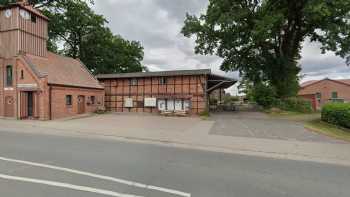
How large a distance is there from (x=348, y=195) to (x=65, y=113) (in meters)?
21.5

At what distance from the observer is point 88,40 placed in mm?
37375

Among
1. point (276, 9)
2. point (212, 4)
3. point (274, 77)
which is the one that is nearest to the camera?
point (276, 9)

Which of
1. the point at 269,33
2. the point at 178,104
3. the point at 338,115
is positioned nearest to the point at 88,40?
the point at 178,104

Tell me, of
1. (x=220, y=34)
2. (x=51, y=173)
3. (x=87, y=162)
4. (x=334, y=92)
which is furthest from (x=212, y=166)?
(x=334, y=92)

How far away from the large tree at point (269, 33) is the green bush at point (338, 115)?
10608mm

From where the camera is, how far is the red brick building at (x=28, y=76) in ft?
61.7

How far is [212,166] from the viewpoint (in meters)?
6.13

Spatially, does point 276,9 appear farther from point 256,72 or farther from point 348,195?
point 348,195

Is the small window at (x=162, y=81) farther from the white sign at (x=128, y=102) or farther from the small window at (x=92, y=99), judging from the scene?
the small window at (x=92, y=99)

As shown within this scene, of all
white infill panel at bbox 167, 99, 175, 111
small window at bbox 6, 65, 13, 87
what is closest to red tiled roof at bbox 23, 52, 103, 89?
small window at bbox 6, 65, 13, 87

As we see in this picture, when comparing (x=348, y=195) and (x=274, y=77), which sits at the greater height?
(x=274, y=77)

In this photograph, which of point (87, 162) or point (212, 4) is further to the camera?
point (212, 4)

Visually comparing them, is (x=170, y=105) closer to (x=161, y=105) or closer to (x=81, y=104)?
(x=161, y=105)

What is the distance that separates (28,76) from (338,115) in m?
25.2
